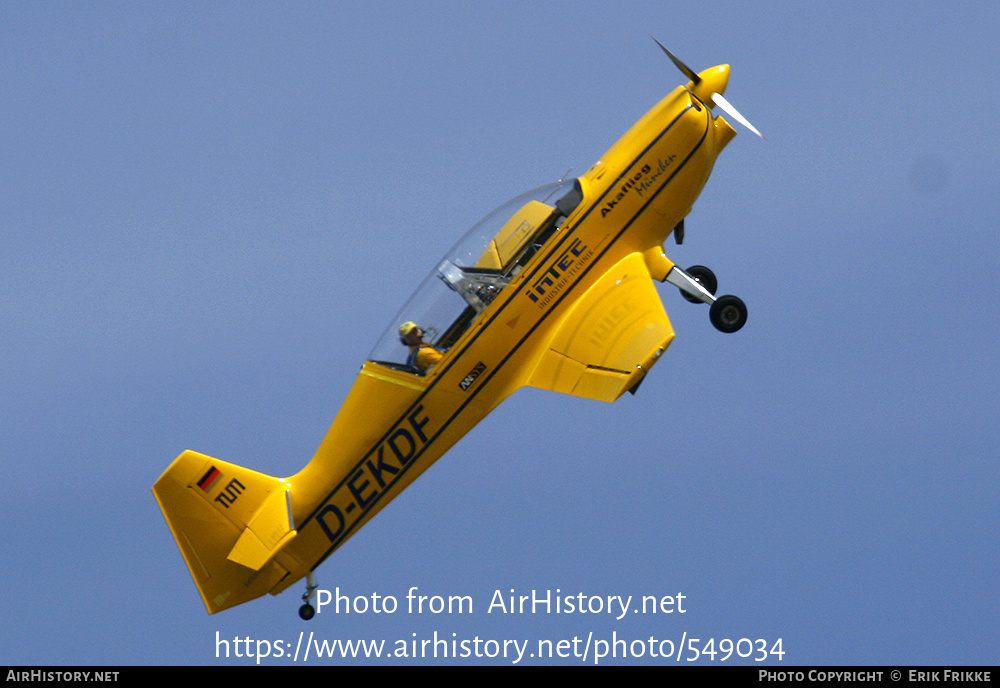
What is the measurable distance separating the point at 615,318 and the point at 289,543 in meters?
4.93

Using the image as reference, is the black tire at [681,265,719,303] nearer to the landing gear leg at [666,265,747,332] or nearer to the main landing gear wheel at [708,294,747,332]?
the landing gear leg at [666,265,747,332]

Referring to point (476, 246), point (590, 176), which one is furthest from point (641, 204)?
point (476, 246)

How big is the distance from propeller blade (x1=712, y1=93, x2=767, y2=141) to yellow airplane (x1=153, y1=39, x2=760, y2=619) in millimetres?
23

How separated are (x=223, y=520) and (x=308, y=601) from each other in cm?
153

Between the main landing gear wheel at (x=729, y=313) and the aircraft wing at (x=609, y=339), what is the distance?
933 mm

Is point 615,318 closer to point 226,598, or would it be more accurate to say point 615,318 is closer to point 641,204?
point 641,204

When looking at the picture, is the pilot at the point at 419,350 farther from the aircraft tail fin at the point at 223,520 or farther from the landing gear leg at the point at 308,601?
the landing gear leg at the point at 308,601

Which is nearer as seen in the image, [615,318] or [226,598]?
[615,318]

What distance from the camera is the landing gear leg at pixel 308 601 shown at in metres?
18.0

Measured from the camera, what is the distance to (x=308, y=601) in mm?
18078

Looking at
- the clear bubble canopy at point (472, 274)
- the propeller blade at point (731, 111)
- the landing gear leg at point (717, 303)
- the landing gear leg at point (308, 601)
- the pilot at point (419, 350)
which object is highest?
the propeller blade at point (731, 111)

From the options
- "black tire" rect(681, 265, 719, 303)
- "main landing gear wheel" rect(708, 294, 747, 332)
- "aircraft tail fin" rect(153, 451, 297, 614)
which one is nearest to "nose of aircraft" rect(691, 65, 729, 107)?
"main landing gear wheel" rect(708, 294, 747, 332)

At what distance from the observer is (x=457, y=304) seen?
17.1m

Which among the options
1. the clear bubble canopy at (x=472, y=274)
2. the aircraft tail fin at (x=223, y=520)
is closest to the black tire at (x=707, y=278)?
the clear bubble canopy at (x=472, y=274)
